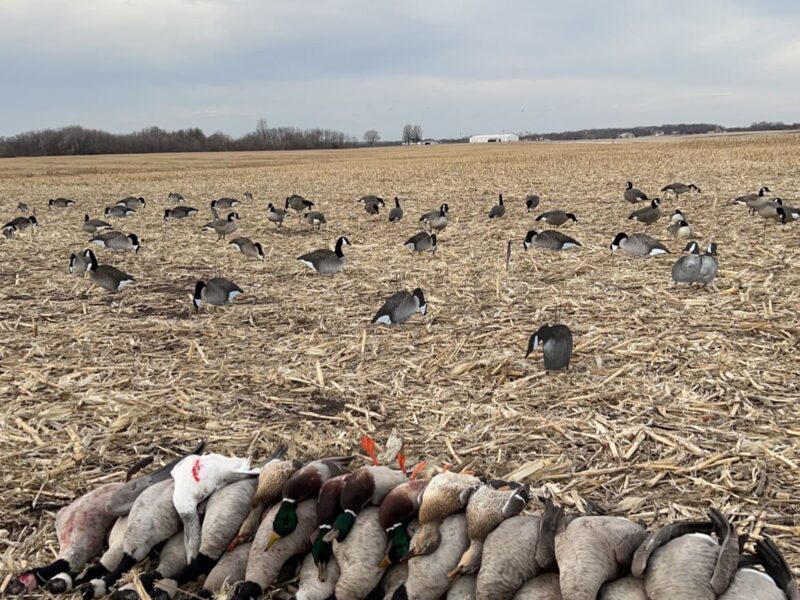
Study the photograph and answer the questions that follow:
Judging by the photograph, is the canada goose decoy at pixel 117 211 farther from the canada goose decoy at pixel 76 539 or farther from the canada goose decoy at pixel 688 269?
the canada goose decoy at pixel 76 539

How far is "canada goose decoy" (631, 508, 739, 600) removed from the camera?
2561mm

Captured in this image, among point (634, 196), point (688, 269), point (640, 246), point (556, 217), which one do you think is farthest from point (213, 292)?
point (634, 196)

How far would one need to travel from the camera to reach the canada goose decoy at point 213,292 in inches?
366

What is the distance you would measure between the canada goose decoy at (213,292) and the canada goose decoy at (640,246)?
7090mm

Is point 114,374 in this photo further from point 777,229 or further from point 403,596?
point 777,229

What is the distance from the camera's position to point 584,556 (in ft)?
9.21

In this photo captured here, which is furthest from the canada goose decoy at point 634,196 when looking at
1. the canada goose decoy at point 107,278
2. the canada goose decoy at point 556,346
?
the canada goose decoy at point 107,278

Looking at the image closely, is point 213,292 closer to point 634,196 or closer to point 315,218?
point 315,218

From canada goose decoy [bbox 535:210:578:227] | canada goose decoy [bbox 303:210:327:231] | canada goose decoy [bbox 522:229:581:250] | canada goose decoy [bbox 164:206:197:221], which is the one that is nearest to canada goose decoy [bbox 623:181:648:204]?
canada goose decoy [bbox 535:210:578:227]

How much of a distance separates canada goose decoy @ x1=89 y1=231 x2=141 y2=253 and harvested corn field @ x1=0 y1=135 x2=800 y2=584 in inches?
16.7

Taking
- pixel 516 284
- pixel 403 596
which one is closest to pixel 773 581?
pixel 403 596

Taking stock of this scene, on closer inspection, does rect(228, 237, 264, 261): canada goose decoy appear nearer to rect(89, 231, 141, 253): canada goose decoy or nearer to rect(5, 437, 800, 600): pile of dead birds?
rect(89, 231, 141, 253): canada goose decoy

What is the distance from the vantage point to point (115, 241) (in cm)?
1437

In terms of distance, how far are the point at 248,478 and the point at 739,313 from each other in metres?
6.51
